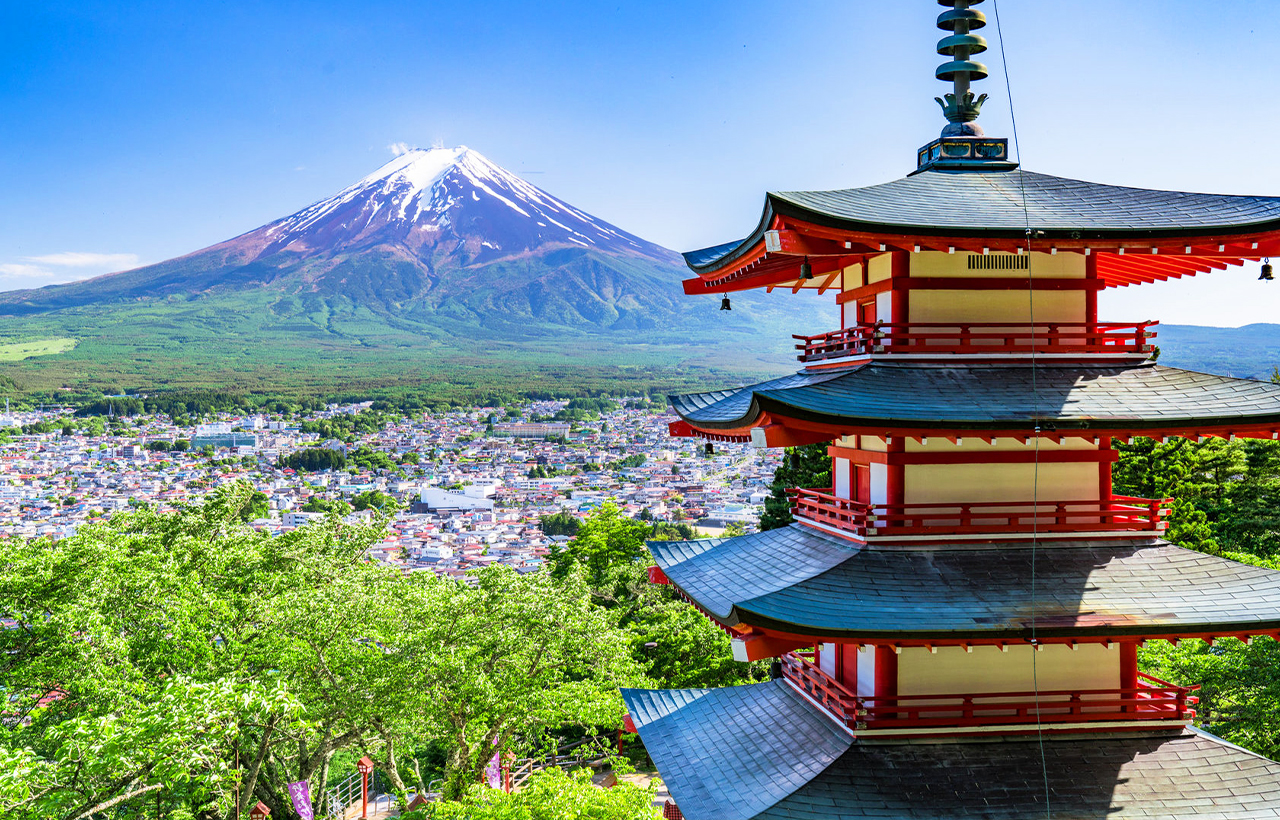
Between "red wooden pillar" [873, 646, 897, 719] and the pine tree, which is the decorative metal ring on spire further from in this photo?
the pine tree

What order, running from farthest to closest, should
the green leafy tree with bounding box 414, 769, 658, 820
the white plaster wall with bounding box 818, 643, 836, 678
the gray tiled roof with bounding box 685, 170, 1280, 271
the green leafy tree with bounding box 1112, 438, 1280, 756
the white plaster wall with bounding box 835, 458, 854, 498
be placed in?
1. the green leafy tree with bounding box 1112, 438, 1280, 756
2. the green leafy tree with bounding box 414, 769, 658, 820
3. the white plaster wall with bounding box 835, 458, 854, 498
4. the white plaster wall with bounding box 818, 643, 836, 678
5. the gray tiled roof with bounding box 685, 170, 1280, 271

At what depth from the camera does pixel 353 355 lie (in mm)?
169500

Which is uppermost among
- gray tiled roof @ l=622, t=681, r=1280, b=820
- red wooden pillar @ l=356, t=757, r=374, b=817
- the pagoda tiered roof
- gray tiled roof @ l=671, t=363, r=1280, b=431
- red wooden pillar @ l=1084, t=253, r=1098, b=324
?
the pagoda tiered roof

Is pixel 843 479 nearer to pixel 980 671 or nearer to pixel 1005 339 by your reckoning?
pixel 1005 339

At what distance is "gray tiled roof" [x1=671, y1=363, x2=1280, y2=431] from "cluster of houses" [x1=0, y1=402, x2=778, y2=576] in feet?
180

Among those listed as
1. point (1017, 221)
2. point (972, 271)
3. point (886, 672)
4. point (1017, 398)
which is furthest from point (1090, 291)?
point (886, 672)

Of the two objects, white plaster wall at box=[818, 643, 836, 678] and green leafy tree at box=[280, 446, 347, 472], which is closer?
white plaster wall at box=[818, 643, 836, 678]

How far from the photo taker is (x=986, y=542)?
8.29 m

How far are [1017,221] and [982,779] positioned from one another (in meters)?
4.63

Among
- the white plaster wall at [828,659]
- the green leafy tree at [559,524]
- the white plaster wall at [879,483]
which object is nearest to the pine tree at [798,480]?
the white plaster wall at [828,659]

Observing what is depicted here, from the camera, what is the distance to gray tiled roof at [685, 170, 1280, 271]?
7.69 metres

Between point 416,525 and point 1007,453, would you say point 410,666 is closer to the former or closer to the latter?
point 1007,453

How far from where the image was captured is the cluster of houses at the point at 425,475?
81438 mm

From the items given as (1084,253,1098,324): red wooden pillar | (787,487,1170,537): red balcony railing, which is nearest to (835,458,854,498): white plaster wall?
(787,487,1170,537): red balcony railing
